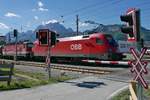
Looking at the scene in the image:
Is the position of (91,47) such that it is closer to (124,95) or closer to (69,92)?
(69,92)

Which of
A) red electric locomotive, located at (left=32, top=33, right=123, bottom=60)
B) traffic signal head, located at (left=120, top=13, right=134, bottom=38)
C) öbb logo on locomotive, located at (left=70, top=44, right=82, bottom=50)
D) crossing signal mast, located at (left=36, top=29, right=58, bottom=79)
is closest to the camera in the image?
traffic signal head, located at (left=120, top=13, right=134, bottom=38)

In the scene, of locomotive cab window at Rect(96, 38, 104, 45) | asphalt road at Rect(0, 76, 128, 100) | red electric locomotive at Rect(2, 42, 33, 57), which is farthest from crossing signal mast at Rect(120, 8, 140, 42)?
red electric locomotive at Rect(2, 42, 33, 57)

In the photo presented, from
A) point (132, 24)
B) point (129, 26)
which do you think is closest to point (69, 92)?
point (129, 26)

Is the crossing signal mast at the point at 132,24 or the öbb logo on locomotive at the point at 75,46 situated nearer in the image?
the crossing signal mast at the point at 132,24

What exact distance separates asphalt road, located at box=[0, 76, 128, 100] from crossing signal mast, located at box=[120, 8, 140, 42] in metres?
3.93

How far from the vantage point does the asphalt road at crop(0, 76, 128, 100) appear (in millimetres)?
12836

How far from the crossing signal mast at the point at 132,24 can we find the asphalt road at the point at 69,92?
12.9 ft

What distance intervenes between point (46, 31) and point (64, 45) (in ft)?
69.5

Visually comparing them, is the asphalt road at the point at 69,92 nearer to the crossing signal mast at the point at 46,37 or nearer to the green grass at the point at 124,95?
the green grass at the point at 124,95

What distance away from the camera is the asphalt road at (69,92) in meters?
12.8

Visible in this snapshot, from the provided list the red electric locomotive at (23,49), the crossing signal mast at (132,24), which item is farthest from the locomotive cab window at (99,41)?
the crossing signal mast at (132,24)

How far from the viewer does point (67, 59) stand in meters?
41.5

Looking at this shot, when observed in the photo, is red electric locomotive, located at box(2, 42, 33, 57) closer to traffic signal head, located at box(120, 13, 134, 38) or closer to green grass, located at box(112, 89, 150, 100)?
green grass, located at box(112, 89, 150, 100)

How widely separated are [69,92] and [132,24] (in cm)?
560
